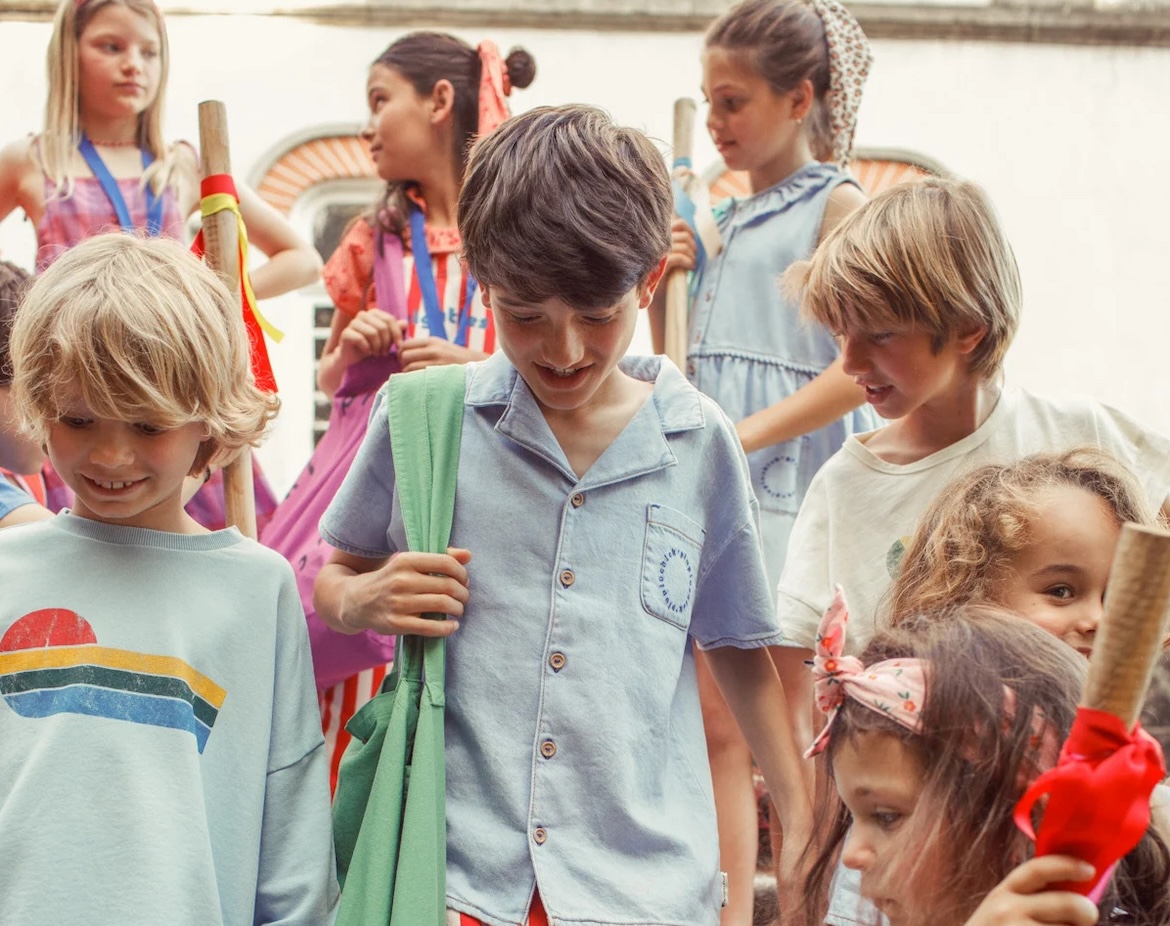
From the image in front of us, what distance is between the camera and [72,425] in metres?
2.06

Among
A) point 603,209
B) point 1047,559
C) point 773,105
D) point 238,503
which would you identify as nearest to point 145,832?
point 238,503

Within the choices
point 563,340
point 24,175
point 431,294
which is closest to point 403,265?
point 431,294

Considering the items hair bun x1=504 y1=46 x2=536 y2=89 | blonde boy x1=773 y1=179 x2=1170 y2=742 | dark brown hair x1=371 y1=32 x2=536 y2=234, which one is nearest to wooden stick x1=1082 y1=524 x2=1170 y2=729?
blonde boy x1=773 y1=179 x2=1170 y2=742

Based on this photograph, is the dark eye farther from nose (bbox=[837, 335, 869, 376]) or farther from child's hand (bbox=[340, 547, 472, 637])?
nose (bbox=[837, 335, 869, 376])

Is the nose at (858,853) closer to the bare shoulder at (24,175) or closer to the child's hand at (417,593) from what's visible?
the child's hand at (417,593)

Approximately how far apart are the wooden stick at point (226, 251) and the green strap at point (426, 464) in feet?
1.55

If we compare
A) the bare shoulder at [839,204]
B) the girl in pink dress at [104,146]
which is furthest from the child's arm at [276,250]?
the bare shoulder at [839,204]

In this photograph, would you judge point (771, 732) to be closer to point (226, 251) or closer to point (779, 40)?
point (226, 251)

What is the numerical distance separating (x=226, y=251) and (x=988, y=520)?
139cm

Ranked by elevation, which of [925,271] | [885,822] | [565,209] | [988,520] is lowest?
[885,822]

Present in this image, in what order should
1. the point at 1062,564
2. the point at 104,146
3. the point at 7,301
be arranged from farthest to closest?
the point at 104,146, the point at 7,301, the point at 1062,564

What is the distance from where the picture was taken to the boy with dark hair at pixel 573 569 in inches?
81.1

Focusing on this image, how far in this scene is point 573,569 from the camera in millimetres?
2158

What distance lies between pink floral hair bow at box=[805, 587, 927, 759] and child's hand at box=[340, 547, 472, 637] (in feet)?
1.65
